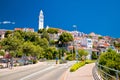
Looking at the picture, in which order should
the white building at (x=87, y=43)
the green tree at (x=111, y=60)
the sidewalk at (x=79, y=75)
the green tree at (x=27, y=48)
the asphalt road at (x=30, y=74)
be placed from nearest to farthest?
the sidewalk at (x=79, y=75), the asphalt road at (x=30, y=74), the green tree at (x=111, y=60), the green tree at (x=27, y=48), the white building at (x=87, y=43)

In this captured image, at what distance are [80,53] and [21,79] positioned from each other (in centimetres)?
10445

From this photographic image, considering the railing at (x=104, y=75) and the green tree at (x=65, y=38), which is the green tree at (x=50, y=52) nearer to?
the green tree at (x=65, y=38)

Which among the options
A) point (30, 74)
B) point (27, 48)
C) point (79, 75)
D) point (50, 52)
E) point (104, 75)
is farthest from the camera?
point (50, 52)

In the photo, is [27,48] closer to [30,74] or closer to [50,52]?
[30,74]

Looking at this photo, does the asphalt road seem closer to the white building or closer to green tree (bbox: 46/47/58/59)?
green tree (bbox: 46/47/58/59)

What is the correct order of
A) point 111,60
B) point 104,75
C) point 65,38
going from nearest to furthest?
point 104,75
point 111,60
point 65,38

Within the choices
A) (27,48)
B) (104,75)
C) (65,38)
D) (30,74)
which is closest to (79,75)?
(30,74)

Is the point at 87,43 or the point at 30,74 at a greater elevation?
the point at 87,43

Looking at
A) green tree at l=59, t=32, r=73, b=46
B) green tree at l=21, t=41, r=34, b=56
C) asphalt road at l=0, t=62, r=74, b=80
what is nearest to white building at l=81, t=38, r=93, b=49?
green tree at l=59, t=32, r=73, b=46

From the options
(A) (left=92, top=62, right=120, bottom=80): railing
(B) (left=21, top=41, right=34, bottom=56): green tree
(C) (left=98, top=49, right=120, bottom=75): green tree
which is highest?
(B) (left=21, top=41, right=34, bottom=56): green tree

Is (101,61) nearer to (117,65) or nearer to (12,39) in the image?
(117,65)

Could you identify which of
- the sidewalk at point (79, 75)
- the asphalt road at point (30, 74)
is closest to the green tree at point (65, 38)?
the asphalt road at point (30, 74)

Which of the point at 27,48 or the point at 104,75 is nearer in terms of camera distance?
the point at 104,75

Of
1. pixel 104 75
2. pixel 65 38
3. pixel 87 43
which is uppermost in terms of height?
pixel 87 43
